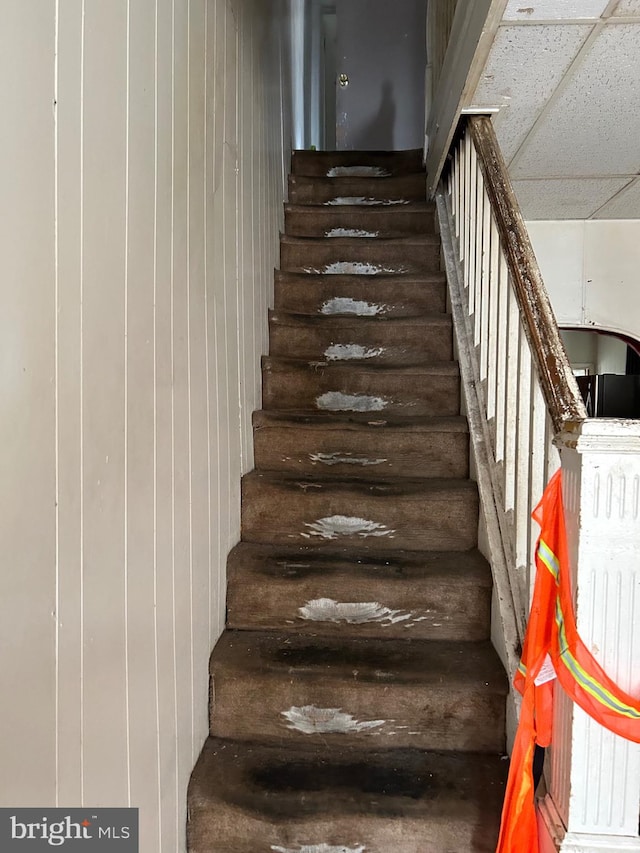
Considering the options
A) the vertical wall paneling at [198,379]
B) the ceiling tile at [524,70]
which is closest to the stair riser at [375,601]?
the vertical wall paneling at [198,379]

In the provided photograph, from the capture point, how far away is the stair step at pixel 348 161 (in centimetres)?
348

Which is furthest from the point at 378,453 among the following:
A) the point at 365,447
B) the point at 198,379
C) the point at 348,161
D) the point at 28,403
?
the point at 348,161

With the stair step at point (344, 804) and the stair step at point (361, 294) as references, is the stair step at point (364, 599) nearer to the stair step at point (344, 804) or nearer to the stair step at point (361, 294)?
the stair step at point (344, 804)

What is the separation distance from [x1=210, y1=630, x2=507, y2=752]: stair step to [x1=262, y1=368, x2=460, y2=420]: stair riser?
940 mm

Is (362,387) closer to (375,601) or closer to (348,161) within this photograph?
(375,601)

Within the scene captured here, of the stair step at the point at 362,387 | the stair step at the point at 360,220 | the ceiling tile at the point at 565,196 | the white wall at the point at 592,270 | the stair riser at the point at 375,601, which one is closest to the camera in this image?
the stair riser at the point at 375,601

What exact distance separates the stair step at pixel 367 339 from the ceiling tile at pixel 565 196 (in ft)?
3.04

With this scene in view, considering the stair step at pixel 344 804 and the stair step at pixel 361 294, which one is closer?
the stair step at pixel 344 804

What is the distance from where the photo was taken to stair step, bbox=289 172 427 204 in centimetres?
317

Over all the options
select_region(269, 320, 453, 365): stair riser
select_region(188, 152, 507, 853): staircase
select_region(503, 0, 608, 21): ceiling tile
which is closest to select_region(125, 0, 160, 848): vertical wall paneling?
select_region(188, 152, 507, 853): staircase

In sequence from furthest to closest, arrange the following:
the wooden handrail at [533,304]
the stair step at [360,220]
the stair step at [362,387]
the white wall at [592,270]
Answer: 1. the white wall at [592,270]
2. the stair step at [360,220]
3. the stair step at [362,387]
4. the wooden handrail at [533,304]

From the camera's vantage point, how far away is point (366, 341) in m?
2.45

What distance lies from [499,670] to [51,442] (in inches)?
49.5

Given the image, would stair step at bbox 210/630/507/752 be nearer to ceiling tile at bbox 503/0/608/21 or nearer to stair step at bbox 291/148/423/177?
Answer: ceiling tile at bbox 503/0/608/21
